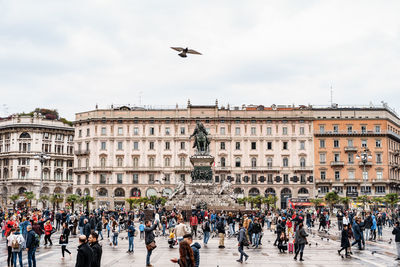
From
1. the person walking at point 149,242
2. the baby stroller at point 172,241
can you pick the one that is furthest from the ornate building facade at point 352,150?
the person walking at point 149,242

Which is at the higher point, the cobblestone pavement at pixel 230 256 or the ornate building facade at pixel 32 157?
the ornate building facade at pixel 32 157

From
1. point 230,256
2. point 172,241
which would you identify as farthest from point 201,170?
point 230,256

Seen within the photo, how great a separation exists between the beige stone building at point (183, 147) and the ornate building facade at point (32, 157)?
13.1 meters

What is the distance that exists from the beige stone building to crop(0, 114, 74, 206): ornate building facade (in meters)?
13.1

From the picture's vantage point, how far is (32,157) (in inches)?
3826

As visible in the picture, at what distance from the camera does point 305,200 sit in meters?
85.1

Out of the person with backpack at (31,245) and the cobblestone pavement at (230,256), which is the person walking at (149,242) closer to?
the cobblestone pavement at (230,256)

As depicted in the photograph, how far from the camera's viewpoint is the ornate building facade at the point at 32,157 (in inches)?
3831

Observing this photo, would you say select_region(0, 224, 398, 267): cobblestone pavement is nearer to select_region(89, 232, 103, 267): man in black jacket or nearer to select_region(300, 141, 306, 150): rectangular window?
select_region(89, 232, 103, 267): man in black jacket

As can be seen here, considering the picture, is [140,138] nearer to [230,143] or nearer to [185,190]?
[230,143]

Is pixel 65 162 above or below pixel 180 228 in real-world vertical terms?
above

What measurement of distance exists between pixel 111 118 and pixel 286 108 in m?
32.7

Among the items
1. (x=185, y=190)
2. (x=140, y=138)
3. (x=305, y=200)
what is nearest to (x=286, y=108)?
(x=305, y=200)

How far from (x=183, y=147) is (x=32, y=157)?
30.7 meters
